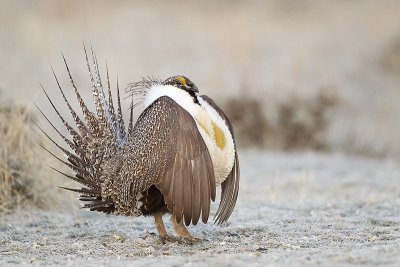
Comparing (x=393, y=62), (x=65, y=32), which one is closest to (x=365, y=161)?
(x=393, y=62)

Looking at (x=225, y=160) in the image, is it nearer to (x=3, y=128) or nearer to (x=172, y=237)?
(x=172, y=237)

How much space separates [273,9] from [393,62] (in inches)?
134

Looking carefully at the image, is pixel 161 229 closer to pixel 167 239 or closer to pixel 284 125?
pixel 167 239

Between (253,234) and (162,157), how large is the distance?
3.00 feet

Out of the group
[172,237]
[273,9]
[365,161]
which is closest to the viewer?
[172,237]

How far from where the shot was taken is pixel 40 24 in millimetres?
14969

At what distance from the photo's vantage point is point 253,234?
514 cm

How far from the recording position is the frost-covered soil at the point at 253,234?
4.32 meters

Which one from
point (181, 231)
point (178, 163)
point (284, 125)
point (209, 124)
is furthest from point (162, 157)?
point (284, 125)

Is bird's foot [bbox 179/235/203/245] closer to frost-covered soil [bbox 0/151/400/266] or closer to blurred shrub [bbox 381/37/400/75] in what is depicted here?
frost-covered soil [bbox 0/151/400/266]

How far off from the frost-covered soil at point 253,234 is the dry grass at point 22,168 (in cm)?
18

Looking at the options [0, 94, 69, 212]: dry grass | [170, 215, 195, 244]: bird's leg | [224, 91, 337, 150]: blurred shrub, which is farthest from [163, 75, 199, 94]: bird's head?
[224, 91, 337, 150]: blurred shrub

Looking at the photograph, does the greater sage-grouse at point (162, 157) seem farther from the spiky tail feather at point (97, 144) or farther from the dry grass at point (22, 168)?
the dry grass at point (22, 168)

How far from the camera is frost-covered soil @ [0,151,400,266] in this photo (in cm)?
432
